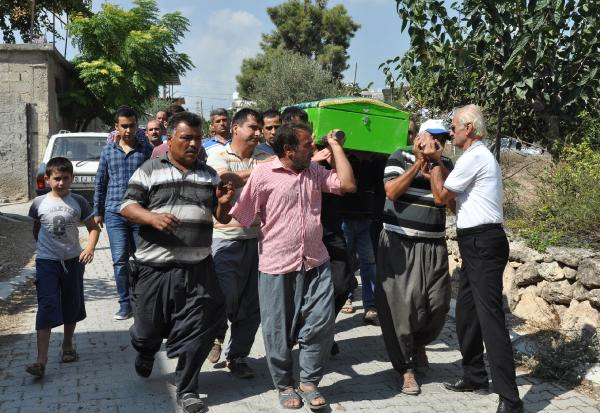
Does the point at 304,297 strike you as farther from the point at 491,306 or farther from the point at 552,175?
the point at 552,175

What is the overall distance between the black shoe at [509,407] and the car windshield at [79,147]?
10230 millimetres

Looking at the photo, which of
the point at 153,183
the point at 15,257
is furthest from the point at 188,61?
the point at 153,183

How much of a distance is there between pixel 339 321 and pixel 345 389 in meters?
1.82

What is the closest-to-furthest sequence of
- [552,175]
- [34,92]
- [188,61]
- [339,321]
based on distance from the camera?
1. [339,321]
2. [552,175]
3. [34,92]
4. [188,61]

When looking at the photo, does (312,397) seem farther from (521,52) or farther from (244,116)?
(521,52)

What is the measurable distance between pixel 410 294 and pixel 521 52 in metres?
3.26

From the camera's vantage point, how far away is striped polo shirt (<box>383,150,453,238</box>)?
4719 mm

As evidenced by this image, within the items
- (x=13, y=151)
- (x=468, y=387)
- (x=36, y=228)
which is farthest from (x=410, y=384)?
(x=13, y=151)

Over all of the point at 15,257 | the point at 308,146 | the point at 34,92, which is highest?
the point at 34,92

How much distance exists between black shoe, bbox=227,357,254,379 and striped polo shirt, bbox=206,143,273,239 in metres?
0.93

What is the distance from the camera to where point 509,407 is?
411 cm

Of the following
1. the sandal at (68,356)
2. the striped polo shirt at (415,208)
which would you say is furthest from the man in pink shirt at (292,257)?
the sandal at (68,356)

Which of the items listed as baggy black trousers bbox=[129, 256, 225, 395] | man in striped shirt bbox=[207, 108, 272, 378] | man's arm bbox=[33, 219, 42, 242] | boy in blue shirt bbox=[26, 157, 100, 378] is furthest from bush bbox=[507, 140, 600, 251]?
man's arm bbox=[33, 219, 42, 242]

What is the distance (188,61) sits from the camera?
22.4m
